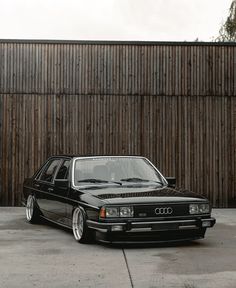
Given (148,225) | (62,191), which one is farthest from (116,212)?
(62,191)

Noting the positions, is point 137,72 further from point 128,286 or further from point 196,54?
point 128,286

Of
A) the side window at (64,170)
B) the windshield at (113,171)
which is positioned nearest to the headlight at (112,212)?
the windshield at (113,171)

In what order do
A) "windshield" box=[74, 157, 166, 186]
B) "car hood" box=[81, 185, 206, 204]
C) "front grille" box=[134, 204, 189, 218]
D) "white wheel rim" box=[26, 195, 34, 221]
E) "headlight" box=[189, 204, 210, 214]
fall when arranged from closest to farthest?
1. "front grille" box=[134, 204, 189, 218]
2. "car hood" box=[81, 185, 206, 204]
3. "headlight" box=[189, 204, 210, 214]
4. "windshield" box=[74, 157, 166, 186]
5. "white wheel rim" box=[26, 195, 34, 221]

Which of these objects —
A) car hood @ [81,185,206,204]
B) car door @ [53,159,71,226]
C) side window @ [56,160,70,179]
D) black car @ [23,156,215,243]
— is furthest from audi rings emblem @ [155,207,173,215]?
side window @ [56,160,70,179]

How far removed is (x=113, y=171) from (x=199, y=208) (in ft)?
5.73

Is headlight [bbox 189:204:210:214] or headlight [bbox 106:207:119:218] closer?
headlight [bbox 106:207:119:218]

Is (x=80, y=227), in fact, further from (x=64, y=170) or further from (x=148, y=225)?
(x=64, y=170)

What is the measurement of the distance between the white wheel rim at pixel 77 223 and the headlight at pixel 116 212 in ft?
2.43

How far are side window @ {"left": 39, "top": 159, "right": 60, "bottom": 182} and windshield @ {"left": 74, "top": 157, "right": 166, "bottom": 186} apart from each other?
97 centimetres

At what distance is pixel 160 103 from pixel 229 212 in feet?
10.9

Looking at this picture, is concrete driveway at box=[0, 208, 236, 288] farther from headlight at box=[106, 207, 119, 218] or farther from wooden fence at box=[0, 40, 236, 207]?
wooden fence at box=[0, 40, 236, 207]

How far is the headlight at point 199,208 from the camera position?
893 cm

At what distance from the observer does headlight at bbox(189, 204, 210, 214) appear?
29.3 ft
